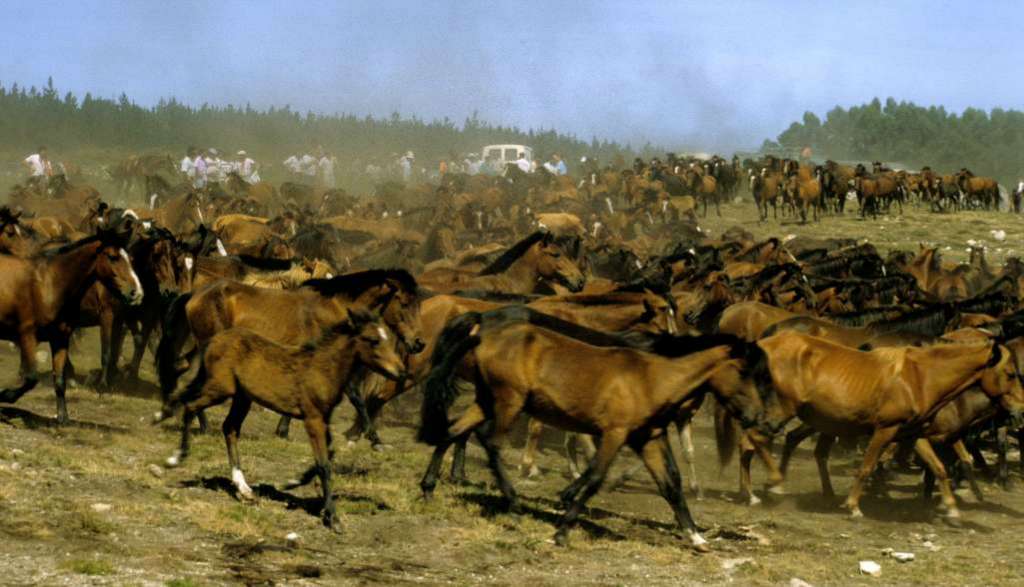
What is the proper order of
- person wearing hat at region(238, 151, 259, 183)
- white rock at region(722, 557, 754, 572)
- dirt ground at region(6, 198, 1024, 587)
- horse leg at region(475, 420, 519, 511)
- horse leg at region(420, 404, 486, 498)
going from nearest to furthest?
dirt ground at region(6, 198, 1024, 587), white rock at region(722, 557, 754, 572), horse leg at region(475, 420, 519, 511), horse leg at region(420, 404, 486, 498), person wearing hat at region(238, 151, 259, 183)

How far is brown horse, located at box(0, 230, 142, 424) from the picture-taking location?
39.6ft

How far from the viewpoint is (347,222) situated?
1160 inches

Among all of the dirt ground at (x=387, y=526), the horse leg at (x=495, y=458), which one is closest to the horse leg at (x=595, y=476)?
the dirt ground at (x=387, y=526)

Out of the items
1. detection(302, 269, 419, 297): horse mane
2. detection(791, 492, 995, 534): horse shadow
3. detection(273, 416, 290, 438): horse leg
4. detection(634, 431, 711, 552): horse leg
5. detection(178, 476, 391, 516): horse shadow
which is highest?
detection(302, 269, 419, 297): horse mane

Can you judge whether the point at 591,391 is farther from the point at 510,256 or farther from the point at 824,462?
the point at 510,256

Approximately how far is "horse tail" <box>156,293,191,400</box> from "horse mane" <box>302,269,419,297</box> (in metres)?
1.50

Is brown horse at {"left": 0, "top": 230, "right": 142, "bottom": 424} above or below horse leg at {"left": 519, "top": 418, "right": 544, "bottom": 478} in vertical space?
above

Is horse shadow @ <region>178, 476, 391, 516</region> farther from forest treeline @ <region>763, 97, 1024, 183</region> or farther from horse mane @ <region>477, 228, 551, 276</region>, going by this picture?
forest treeline @ <region>763, 97, 1024, 183</region>

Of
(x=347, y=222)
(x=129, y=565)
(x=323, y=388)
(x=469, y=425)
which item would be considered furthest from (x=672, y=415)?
(x=347, y=222)

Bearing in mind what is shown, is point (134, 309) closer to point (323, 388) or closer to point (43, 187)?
point (323, 388)

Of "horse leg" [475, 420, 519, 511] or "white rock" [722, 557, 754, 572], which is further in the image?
"horse leg" [475, 420, 519, 511]

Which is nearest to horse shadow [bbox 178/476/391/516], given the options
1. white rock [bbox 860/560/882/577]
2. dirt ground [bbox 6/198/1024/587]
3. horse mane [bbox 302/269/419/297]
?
dirt ground [bbox 6/198/1024/587]

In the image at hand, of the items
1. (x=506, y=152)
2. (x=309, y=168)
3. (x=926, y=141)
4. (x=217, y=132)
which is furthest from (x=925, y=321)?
(x=926, y=141)

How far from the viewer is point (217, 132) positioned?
7681 centimetres
